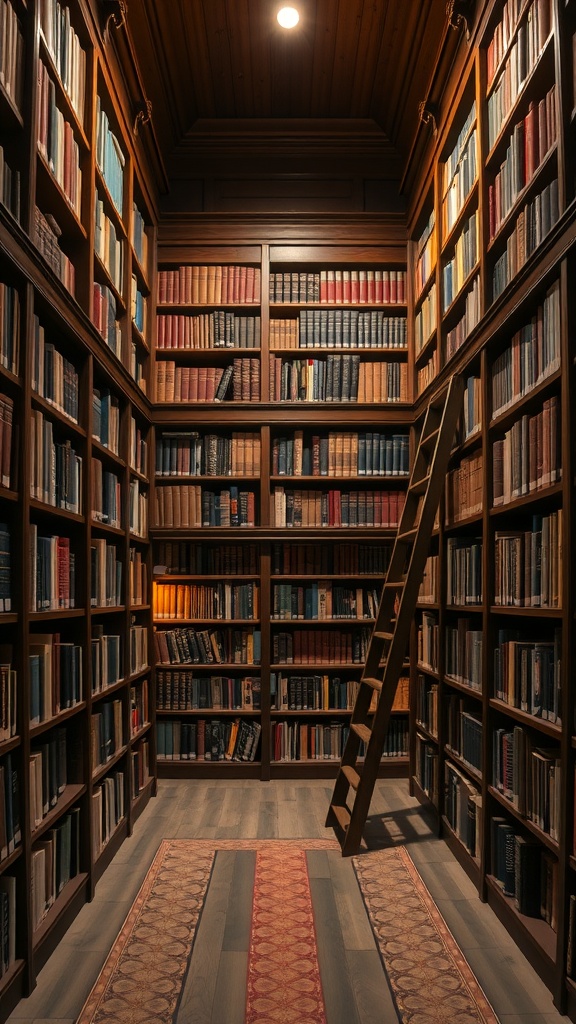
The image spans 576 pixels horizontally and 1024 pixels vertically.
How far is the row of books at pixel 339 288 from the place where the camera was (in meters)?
4.98

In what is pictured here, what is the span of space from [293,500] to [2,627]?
273cm

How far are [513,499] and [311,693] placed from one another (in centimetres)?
247

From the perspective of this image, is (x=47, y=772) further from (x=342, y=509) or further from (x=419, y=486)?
(x=342, y=509)

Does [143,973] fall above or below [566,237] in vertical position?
below

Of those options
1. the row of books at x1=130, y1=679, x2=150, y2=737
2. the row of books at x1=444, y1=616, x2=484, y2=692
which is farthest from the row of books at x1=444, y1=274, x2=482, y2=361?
the row of books at x1=130, y1=679, x2=150, y2=737

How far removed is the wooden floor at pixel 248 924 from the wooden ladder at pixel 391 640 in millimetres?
157

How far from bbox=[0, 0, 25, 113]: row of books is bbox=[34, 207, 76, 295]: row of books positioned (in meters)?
0.34

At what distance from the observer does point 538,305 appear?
269 centimetres

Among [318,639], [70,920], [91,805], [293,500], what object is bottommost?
[70,920]

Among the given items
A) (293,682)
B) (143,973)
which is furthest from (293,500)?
(143,973)

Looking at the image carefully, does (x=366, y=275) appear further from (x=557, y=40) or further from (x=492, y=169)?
(x=557, y=40)

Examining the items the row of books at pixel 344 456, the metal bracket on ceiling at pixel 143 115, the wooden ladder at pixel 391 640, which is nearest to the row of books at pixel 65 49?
the metal bracket on ceiling at pixel 143 115

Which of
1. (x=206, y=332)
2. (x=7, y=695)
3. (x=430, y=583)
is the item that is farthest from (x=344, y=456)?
(x=7, y=695)

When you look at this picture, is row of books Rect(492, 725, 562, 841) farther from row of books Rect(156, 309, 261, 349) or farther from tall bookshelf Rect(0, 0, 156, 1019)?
row of books Rect(156, 309, 261, 349)
